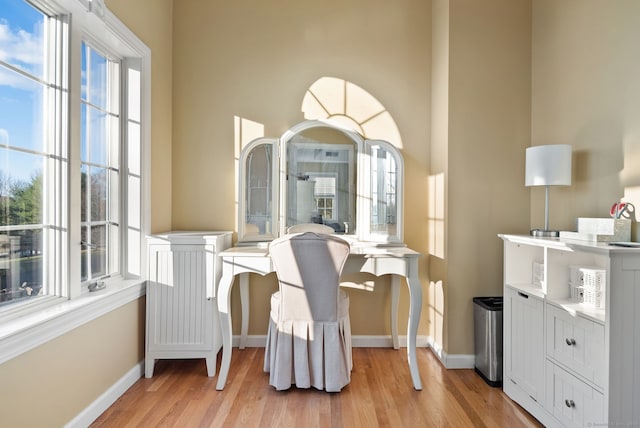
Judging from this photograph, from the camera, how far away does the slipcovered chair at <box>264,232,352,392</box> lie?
88.9 inches

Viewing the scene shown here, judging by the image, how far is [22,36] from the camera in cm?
175

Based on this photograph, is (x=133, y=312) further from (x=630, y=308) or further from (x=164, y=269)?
(x=630, y=308)

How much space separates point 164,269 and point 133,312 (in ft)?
1.12

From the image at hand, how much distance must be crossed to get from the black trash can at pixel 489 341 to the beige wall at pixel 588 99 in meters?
0.73

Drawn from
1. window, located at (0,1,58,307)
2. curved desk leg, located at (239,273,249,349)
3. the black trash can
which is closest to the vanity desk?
curved desk leg, located at (239,273,249,349)

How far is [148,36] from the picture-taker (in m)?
2.71

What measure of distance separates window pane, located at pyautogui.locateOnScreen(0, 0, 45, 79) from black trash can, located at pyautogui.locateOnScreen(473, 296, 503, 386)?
302cm

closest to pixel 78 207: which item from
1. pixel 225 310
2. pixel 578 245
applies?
pixel 225 310

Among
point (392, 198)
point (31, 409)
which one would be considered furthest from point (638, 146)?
point (31, 409)

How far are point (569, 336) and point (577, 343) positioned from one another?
6 cm

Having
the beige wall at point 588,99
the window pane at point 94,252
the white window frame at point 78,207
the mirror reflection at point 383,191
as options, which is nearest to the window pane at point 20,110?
the white window frame at point 78,207

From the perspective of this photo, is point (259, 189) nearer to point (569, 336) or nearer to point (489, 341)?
point (489, 341)

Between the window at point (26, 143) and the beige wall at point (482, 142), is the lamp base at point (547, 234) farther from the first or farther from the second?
the window at point (26, 143)

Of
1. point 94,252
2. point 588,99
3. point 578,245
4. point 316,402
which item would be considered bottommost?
point 316,402
